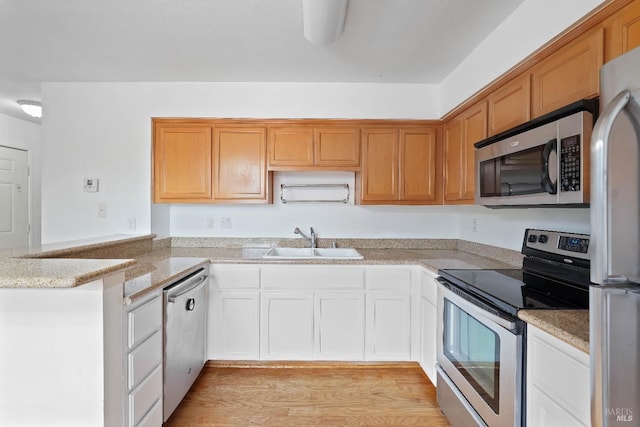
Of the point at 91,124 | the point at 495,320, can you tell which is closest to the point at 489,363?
the point at 495,320

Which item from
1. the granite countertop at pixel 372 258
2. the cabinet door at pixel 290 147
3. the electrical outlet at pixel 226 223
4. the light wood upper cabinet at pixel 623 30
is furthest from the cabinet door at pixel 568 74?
the electrical outlet at pixel 226 223

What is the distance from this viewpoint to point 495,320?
1.43 m

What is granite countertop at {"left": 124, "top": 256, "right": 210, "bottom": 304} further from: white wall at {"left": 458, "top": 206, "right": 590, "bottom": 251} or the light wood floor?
white wall at {"left": 458, "top": 206, "right": 590, "bottom": 251}

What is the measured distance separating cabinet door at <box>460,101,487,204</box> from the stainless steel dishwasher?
2006 millimetres

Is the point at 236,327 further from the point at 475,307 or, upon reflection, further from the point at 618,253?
the point at 618,253

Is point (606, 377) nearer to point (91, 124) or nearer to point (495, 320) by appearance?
point (495, 320)

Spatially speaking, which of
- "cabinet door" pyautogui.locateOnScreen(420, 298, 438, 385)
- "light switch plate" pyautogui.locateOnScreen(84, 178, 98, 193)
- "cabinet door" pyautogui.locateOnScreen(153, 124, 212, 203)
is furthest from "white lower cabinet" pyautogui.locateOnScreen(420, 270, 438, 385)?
"light switch plate" pyautogui.locateOnScreen(84, 178, 98, 193)

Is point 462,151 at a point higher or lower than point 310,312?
higher

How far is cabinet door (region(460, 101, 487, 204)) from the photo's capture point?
2.24 metres

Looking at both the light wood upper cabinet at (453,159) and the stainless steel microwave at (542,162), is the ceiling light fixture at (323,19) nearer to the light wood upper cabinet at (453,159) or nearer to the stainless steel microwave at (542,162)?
the stainless steel microwave at (542,162)

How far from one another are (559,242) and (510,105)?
81 cm

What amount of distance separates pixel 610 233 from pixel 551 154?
792mm

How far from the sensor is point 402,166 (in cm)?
291

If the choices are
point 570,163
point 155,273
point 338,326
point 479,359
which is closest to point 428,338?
point 338,326
